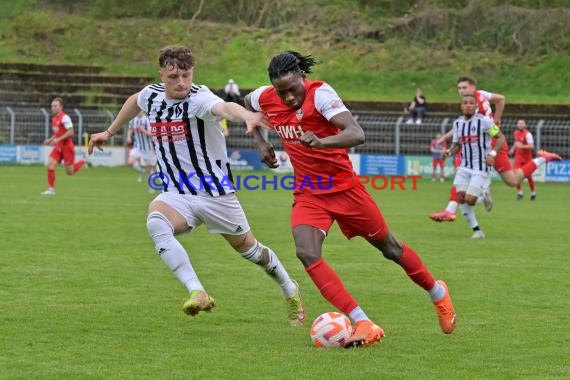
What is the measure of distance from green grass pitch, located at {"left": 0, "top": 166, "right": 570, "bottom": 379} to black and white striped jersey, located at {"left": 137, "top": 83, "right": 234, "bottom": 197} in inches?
42.3

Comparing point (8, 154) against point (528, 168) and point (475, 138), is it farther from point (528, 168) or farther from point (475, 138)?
point (475, 138)

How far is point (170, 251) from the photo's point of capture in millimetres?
7688

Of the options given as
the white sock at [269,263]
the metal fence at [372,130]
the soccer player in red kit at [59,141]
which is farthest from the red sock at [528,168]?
the metal fence at [372,130]

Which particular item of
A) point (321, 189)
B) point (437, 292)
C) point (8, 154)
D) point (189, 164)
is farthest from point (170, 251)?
point (8, 154)

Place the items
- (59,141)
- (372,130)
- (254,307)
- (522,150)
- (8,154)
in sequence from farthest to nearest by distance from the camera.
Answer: (8,154), (372,130), (522,150), (59,141), (254,307)

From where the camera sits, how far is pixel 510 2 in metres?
53.0

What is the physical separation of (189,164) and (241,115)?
1077mm

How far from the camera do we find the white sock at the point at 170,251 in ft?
25.0

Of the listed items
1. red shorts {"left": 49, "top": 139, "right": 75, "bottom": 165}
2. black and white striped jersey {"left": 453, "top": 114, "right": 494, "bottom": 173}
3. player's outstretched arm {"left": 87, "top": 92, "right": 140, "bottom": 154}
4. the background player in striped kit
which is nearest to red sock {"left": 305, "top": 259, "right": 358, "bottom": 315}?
player's outstretched arm {"left": 87, "top": 92, "right": 140, "bottom": 154}

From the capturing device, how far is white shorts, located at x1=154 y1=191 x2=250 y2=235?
26.4 feet

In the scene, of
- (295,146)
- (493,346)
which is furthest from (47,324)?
(493,346)

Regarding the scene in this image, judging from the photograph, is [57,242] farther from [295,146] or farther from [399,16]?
[399,16]

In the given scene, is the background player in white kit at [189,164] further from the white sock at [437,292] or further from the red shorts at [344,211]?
the white sock at [437,292]

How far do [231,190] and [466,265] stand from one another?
4.93 m
